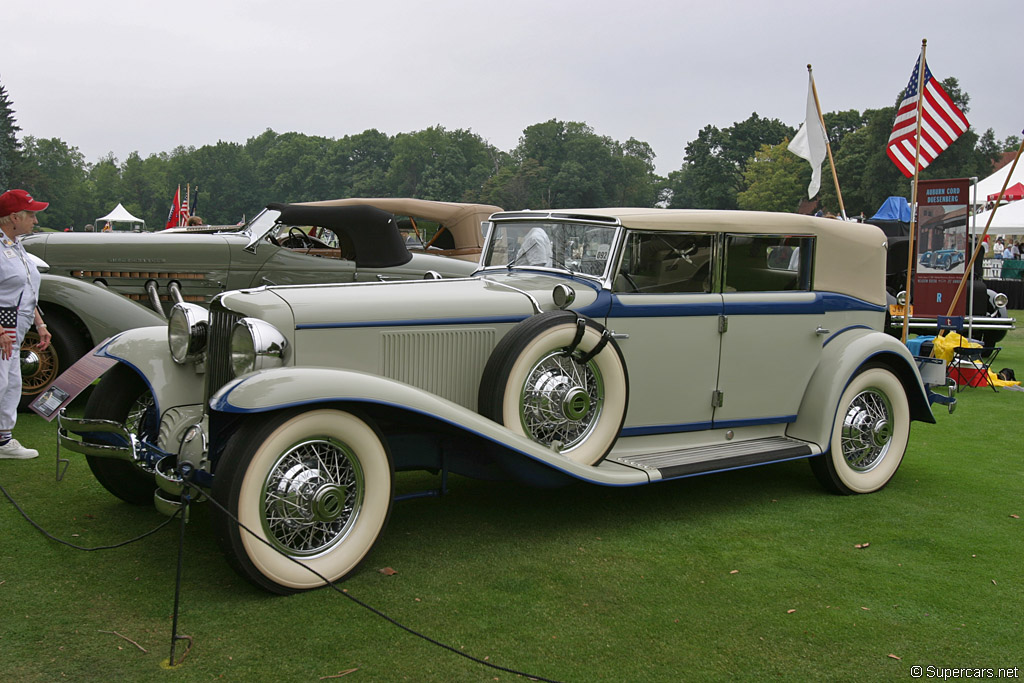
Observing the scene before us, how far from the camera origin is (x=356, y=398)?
351 cm

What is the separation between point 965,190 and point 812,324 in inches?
298

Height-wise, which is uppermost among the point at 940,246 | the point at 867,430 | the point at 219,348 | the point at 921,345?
the point at 940,246

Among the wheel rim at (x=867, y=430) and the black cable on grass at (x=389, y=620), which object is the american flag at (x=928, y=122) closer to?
the wheel rim at (x=867, y=430)

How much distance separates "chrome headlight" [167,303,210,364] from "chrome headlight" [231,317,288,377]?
55cm

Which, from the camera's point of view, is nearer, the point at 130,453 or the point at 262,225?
the point at 130,453

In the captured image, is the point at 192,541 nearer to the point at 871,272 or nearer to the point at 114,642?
the point at 114,642

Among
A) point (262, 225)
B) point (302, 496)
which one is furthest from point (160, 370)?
point (262, 225)

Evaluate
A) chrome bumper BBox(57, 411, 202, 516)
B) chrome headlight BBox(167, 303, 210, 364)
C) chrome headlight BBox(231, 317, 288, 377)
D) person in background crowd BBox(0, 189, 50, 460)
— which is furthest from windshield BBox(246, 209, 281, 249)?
chrome headlight BBox(231, 317, 288, 377)

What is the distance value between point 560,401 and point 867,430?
2.36 metres

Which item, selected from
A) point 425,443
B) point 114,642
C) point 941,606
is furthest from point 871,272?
point 114,642

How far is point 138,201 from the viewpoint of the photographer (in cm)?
10312

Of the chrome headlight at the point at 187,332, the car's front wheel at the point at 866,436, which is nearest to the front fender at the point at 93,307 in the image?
A: the chrome headlight at the point at 187,332

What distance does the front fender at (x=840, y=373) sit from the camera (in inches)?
204

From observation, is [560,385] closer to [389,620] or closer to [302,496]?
[302,496]
